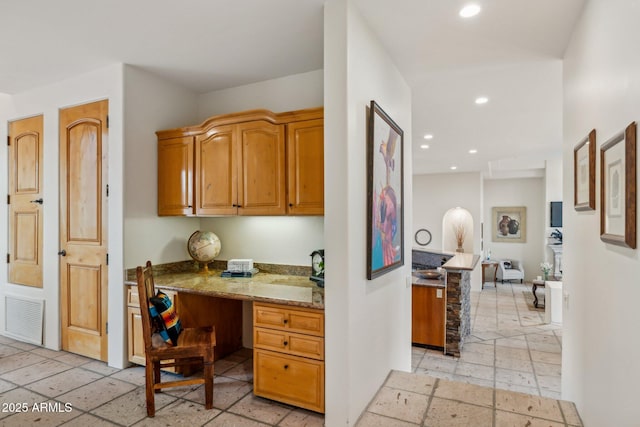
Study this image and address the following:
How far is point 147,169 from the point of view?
3.35 m

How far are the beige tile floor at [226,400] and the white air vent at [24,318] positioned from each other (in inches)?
4.0

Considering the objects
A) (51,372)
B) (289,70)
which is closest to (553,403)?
(289,70)

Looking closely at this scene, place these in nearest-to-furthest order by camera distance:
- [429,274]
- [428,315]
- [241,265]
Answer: [241,265], [428,315], [429,274]

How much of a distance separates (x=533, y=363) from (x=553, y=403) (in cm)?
218

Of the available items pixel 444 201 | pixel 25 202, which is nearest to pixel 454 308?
pixel 25 202

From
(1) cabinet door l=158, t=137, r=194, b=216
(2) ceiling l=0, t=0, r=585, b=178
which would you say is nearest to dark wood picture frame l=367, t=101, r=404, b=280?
(2) ceiling l=0, t=0, r=585, b=178

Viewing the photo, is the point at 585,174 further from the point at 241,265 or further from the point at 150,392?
the point at 150,392

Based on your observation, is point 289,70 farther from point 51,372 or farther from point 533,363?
point 533,363

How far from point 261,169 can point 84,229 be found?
75.0 inches

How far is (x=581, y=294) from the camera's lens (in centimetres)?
218

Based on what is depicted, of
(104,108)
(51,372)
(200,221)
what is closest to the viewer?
(51,372)

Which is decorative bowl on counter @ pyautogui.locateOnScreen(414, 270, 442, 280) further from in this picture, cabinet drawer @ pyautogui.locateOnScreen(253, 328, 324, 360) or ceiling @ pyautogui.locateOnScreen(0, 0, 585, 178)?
cabinet drawer @ pyautogui.locateOnScreen(253, 328, 324, 360)

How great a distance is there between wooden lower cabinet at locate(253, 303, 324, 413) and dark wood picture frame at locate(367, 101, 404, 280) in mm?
547

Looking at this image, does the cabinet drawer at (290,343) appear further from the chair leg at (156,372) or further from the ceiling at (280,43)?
the ceiling at (280,43)
